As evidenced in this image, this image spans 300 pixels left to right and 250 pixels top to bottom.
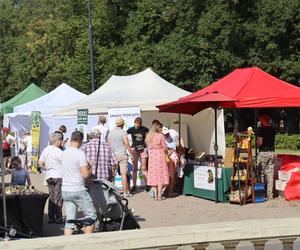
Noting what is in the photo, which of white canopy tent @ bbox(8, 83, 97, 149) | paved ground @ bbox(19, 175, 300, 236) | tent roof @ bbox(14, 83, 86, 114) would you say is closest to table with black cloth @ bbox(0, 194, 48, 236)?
paved ground @ bbox(19, 175, 300, 236)

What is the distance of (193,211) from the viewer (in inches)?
455

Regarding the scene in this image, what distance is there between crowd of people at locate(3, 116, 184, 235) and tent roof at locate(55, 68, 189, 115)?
47.2 inches

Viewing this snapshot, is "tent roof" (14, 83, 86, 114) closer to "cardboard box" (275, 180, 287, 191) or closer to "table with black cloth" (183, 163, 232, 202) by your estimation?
"table with black cloth" (183, 163, 232, 202)

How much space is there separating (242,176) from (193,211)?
1448 mm

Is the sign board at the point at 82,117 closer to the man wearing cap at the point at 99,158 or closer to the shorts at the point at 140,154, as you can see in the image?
the shorts at the point at 140,154

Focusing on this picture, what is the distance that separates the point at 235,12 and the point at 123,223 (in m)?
27.4

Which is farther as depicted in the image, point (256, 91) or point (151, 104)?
point (151, 104)

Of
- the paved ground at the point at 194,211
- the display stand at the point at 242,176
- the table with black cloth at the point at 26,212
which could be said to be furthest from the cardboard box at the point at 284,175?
the table with black cloth at the point at 26,212

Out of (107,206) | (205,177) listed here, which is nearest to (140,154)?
(205,177)

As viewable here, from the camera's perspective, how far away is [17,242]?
3.59 m

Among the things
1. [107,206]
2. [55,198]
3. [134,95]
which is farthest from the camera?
[134,95]

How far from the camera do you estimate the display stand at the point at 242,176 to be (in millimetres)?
12188

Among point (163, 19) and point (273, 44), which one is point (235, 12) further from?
point (163, 19)

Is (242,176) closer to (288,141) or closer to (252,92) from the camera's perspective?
(252,92)
